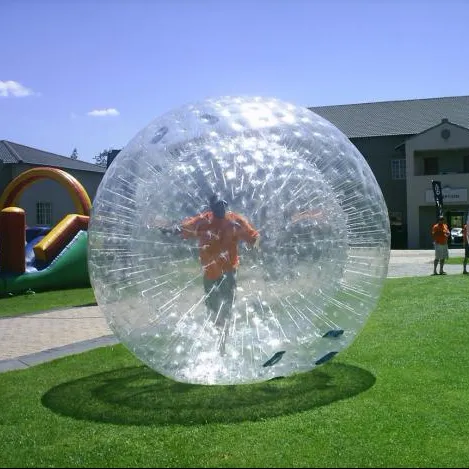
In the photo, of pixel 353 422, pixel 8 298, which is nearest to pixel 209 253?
pixel 353 422

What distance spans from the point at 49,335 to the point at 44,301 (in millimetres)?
4403

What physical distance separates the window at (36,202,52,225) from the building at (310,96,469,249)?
61.0 ft

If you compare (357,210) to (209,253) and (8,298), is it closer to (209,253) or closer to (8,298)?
(209,253)

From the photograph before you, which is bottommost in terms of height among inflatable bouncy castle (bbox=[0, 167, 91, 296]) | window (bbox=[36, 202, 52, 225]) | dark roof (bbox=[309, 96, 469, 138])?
inflatable bouncy castle (bbox=[0, 167, 91, 296])

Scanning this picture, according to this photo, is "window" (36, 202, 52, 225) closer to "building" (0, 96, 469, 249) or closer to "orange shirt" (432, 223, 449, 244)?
"building" (0, 96, 469, 249)

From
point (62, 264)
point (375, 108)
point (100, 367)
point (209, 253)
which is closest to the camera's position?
point (209, 253)

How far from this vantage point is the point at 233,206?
4961 mm

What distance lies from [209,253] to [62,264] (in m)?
10.9

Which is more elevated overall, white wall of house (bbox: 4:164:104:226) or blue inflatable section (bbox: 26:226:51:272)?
white wall of house (bbox: 4:164:104:226)

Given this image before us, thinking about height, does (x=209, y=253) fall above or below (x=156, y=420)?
above

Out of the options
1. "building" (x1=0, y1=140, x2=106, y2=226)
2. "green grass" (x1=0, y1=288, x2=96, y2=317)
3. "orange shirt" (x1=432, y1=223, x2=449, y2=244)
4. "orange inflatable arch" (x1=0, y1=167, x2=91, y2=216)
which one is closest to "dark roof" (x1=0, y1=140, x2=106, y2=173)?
"building" (x1=0, y1=140, x2=106, y2=226)

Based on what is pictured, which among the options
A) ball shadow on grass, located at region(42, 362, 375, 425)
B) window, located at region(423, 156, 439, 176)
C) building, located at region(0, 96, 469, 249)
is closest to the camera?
ball shadow on grass, located at region(42, 362, 375, 425)

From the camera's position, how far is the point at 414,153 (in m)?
38.9

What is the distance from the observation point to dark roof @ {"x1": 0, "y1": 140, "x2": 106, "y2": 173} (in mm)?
36125
